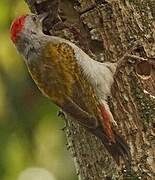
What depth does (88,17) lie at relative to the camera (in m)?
4.29

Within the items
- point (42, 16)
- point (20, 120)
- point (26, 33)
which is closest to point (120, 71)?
point (42, 16)

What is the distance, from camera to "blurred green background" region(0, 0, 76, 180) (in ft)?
18.2

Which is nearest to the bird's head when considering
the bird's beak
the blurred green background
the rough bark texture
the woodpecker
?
the woodpecker

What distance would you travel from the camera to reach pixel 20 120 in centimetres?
562

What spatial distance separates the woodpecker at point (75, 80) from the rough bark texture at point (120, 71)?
0.20 ft

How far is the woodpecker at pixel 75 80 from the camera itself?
4148mm

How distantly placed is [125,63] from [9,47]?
2220mm

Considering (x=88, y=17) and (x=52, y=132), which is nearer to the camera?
(x=88, y=17)

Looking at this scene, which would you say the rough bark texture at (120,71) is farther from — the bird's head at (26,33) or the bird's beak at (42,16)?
the bird's head at (26,33)

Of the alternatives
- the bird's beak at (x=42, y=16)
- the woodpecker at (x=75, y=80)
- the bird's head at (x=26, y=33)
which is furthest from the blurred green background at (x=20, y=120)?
the bird's beak at (x=42, y=16)

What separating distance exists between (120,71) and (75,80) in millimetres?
361

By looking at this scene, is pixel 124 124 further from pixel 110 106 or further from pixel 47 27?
pixel 47 27

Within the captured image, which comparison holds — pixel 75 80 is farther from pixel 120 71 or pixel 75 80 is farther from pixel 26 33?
pixel 26 33

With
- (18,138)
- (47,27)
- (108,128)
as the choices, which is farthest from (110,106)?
(18,138)
